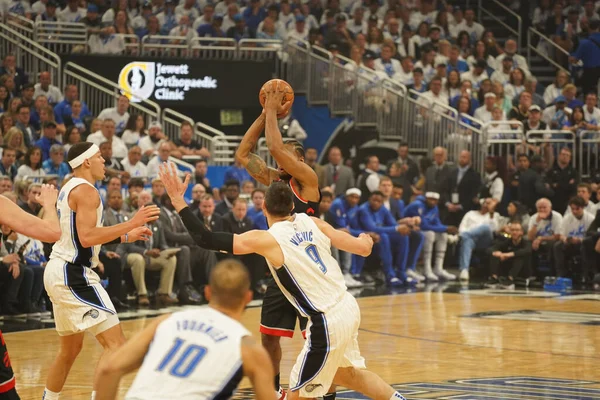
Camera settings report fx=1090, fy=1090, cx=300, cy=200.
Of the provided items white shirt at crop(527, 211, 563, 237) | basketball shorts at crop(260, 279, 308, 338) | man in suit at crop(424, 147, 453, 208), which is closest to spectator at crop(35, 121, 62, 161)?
man in suit at crop(424, 147, 453, 208)

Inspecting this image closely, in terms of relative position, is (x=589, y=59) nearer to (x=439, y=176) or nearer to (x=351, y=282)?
(x=439, y=176)

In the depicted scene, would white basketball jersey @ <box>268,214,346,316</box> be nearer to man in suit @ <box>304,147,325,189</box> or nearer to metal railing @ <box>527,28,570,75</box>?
man in suit @ <box>304,147,325,189</box>

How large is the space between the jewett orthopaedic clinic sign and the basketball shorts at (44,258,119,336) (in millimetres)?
13205

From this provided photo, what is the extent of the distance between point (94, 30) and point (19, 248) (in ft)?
29.6

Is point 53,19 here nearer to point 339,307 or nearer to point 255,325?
point 255,325

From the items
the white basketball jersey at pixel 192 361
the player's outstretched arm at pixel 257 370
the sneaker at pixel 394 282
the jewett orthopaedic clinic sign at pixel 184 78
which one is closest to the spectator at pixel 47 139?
the jewett orthopaedic clinic sign at pixel 184 78

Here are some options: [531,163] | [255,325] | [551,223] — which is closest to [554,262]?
[551,223]

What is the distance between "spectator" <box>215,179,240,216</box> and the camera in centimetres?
1614

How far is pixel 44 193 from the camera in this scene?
630 cm

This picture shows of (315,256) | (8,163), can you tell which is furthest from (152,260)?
(315,256)

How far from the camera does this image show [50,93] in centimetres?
1883

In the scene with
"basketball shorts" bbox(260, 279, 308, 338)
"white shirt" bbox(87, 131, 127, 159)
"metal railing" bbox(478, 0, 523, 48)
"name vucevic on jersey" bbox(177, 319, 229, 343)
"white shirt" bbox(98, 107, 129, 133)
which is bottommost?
"basketball shorts" bbox(260, 279, 308, 338)

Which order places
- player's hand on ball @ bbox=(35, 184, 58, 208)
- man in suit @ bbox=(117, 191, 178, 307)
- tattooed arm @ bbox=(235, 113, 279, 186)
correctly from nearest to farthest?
player's hand on ball @ bbox=(35, 184, 58, 208)
tattooed arm @ bbox=(235, 113, 279, 186)
man in suit @ bbox=(117, 191, 178, 307)

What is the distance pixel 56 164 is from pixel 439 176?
695 cm
